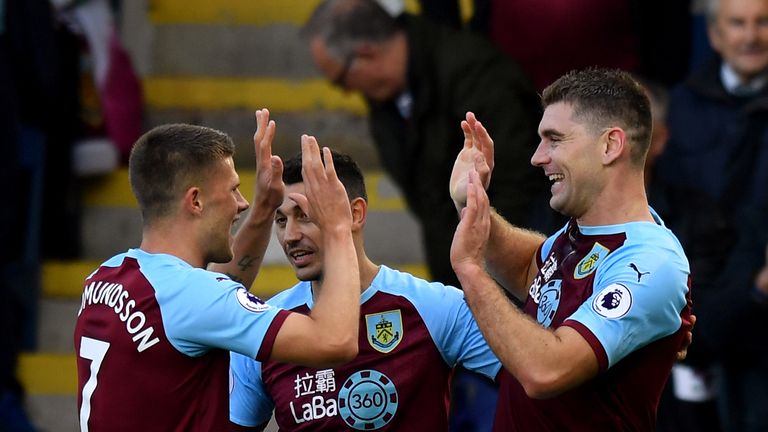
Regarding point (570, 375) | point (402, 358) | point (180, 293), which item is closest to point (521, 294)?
point (402, 358)

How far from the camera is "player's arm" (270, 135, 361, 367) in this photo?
14.0 feet

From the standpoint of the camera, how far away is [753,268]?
20.4ft

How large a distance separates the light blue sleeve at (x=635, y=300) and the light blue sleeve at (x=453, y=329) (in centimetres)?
52

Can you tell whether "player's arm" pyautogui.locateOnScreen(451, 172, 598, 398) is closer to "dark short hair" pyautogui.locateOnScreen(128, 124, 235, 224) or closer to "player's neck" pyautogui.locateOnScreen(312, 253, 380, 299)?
"player's neck" pyautogui.locateOnScreen(312, 253, 380, 299)

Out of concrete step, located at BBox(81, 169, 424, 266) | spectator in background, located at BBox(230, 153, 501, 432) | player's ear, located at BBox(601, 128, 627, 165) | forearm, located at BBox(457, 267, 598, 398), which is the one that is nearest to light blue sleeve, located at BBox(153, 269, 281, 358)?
spectator in background, located at BBox(230, 153, 501, 432)

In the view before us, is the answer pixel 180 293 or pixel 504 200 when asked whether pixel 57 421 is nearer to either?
pixel 504 200

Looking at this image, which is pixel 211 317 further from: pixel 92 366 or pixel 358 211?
pixel 358 211

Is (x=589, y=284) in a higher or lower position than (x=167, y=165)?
lower

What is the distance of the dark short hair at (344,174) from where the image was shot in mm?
4973

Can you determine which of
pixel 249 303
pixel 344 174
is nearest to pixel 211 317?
pixel 249 303

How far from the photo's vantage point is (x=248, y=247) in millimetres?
5125

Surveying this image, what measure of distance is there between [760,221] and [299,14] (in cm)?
365

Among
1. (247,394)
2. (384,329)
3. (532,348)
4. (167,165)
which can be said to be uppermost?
(167,165)

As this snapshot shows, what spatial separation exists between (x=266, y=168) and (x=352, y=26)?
218 centimetres
